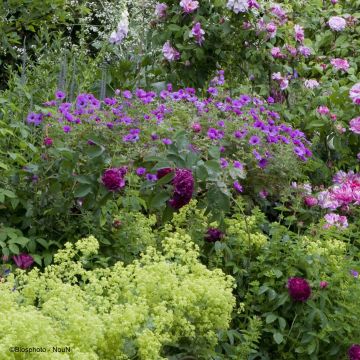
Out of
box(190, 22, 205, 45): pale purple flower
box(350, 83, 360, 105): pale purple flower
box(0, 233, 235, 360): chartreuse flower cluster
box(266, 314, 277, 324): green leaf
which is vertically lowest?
box(266, 314, 277, 324): green leaf

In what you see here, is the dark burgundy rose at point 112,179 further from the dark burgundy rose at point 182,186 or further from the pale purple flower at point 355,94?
the pale purple flower at point 355,94

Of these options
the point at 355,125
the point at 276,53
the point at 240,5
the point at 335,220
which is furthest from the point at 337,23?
the point at 335,220

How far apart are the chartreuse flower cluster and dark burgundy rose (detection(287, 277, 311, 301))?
454mm

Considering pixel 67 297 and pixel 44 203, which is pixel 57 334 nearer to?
pixel 67 297

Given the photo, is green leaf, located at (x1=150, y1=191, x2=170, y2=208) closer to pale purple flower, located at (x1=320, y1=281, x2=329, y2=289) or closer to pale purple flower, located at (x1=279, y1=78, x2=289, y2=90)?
pale purple flower, located at (x1=320, y1=281, x2=329, y2=289)

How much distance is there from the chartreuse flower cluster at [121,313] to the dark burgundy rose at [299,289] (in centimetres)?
45

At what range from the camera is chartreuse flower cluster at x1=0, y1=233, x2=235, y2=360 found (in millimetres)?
1788

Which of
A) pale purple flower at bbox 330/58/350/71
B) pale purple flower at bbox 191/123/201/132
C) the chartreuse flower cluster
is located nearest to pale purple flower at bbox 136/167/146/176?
pale purple flower at bbox 191/123/201/132

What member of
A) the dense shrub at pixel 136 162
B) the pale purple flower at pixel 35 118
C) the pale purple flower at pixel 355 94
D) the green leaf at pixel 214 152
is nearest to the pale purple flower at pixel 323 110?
the pale purple flower at pixel 355 94

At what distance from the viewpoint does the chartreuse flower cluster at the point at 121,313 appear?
179 cm

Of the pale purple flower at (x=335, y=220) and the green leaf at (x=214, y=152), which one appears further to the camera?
the pale purple flower at (x=335, y=220)

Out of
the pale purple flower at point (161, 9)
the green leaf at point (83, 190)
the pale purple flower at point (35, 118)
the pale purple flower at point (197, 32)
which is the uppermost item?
the pale purple flower at point (161, 9)

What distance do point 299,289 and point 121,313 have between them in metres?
0.94

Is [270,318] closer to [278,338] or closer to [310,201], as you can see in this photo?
[278,338]
